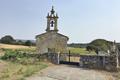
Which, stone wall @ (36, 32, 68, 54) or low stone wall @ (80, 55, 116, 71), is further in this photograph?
stone wall @ (36, 32, 68, 54)

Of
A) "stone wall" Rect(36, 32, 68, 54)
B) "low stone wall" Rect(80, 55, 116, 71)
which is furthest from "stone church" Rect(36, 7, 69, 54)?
"low stone wall" Rect(80, 55, 116, 71)

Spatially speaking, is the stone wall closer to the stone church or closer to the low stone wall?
the stone church

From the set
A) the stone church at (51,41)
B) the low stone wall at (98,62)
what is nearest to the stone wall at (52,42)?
the stone church at (51,41)

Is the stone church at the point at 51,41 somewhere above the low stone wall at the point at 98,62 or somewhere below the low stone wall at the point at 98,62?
above

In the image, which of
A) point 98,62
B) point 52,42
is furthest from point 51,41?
point 98,62

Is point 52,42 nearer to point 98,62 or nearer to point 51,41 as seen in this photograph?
point 51,41

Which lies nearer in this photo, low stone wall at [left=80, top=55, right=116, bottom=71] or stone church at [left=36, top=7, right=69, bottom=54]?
low stone wall at [left=80, top=55, right=116, bottom=71]

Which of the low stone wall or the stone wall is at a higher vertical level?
the stone wall

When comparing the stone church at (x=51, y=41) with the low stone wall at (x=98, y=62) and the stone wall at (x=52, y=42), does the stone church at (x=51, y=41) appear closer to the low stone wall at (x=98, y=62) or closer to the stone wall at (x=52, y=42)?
the stone wall at (x=52, y=42)

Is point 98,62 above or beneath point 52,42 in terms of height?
beneath

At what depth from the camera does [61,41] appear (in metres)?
26.3

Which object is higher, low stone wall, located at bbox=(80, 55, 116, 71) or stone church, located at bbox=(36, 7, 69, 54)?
stone church, located at bbox=(36, 7, 69, 54)

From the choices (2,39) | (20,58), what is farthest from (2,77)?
(2,39)

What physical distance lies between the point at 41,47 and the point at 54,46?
5.14 feet
